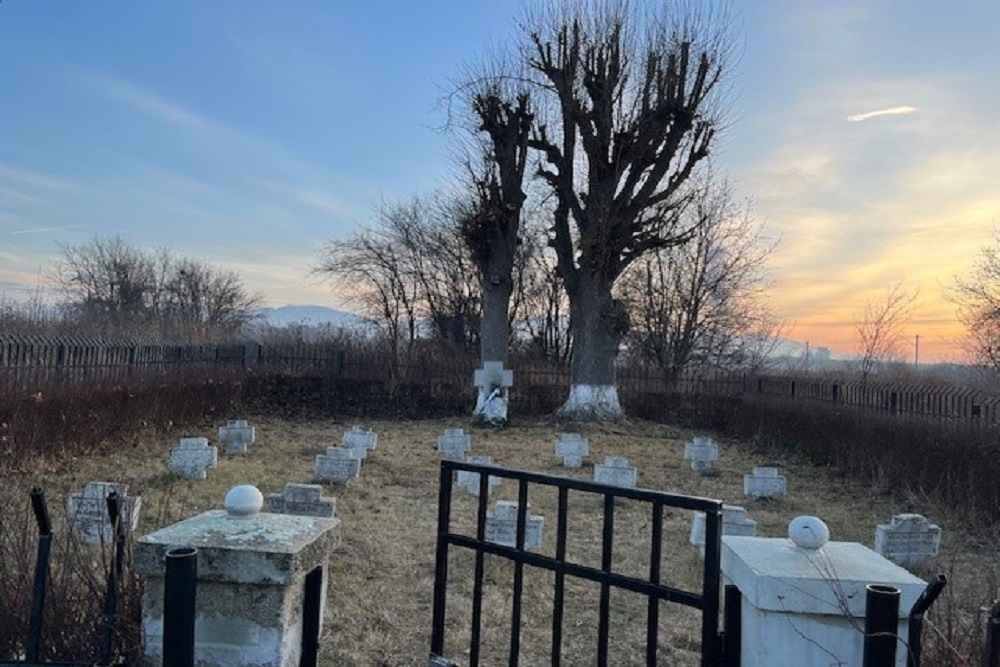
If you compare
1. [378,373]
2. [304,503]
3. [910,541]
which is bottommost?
[910,541]

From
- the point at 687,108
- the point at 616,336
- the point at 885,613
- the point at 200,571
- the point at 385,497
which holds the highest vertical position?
the point at 687,108

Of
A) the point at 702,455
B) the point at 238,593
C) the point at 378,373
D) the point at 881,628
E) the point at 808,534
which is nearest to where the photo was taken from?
the point at 881,628

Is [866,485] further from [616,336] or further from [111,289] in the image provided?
[111,289]

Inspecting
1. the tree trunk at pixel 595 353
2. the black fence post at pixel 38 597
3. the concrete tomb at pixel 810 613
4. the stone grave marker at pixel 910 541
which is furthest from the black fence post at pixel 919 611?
the tree trunk at pixel 595 353

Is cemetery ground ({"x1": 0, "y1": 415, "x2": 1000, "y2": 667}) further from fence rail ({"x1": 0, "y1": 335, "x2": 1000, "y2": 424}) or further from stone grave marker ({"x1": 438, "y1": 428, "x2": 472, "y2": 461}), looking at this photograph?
fence rail ({"x1": 0, "y1": 335, "x2": 1000, "y2": 424})

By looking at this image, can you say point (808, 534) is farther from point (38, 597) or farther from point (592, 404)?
point (592, 404)

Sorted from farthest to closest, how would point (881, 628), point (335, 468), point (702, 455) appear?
point (702, 455)
point (335, 468)
point (881, 628)

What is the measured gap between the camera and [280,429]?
A: 49.1 ft

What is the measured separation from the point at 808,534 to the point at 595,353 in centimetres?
1504

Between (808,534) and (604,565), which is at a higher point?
(808,534)

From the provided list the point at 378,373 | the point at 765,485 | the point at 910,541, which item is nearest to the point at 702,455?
the point at 765,485

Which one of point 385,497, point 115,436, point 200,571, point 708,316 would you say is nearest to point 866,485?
point 385,497

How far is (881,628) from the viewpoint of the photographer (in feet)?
6.02

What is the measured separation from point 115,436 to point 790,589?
10.6 metres
